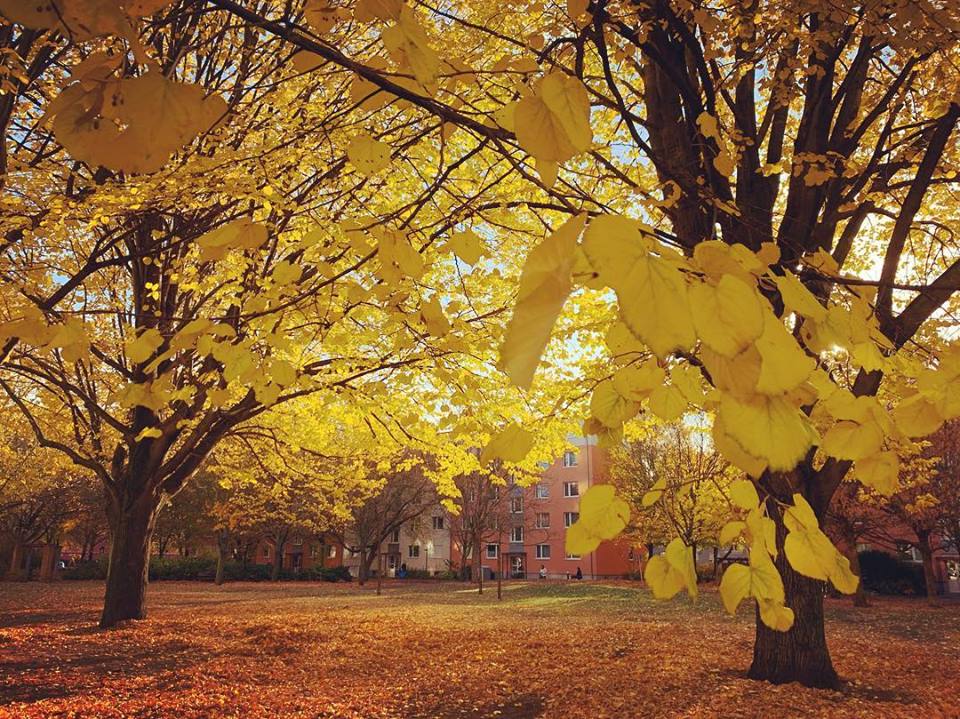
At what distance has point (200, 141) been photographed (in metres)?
7.45

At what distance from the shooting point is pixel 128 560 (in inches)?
452

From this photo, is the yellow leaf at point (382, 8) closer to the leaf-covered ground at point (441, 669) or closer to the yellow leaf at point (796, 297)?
the yellow leaf at point (796, 297)

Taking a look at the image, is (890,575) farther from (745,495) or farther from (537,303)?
(537,303)

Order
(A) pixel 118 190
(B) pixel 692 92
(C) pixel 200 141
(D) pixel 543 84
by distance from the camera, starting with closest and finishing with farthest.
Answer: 1. (D) pixel 543 84
2. (B) pixel 692 92
3. (A) pixel 118 190
4. (C) pixel 200 141

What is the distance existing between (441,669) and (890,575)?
24915 mm

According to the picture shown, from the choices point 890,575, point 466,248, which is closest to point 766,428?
point 466,248

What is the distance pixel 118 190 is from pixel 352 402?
15.1 feet

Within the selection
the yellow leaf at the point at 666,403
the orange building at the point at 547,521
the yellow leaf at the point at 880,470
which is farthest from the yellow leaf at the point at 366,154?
the orange building at the point at 547,521

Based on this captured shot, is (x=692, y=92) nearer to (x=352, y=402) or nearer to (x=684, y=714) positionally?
(x=684, y=714)

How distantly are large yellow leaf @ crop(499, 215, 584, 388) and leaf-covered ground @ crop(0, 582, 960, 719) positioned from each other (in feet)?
21.1

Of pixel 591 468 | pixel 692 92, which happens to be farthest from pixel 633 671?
pixel 591 468

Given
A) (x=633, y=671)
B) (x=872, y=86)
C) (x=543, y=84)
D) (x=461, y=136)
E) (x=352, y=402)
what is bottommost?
(x=633, y=671)

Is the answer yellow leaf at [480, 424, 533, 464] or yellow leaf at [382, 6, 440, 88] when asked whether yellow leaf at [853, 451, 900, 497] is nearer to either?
yellow leaf at [480, 424, 533, 464]

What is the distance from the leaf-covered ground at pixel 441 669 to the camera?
613 centimetres
